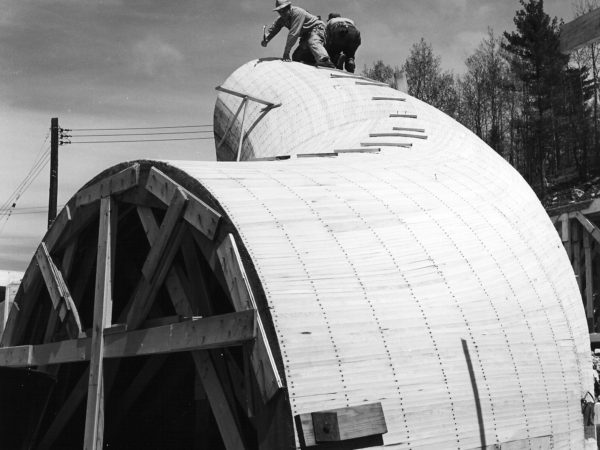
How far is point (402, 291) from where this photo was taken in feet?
21.9

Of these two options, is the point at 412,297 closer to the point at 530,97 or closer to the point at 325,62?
the point at 325,62

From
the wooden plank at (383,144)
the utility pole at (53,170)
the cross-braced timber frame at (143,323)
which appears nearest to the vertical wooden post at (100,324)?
the cross-braced timber frame at (143,323)

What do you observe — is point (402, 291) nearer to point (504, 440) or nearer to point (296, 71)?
point (504, 440)

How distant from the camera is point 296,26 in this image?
16.2 metres

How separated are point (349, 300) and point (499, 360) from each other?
1791 mm

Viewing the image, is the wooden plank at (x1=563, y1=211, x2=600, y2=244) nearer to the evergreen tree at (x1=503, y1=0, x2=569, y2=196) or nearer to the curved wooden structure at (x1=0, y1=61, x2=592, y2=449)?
the curved wooden structure at (x1=0, y1=61, x2=592, y2=449)

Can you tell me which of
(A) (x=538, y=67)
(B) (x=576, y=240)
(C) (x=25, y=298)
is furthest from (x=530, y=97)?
(C) (x=25, y=298)

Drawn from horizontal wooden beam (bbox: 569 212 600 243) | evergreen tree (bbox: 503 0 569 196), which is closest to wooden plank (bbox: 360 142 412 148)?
horizontal wooden beam (bbox: 569 212 600 243)

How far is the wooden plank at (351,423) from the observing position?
5.64 meters

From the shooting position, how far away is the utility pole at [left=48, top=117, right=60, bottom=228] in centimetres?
2758

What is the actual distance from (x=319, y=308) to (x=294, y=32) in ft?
36.7

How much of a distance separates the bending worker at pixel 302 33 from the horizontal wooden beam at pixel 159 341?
877 cm

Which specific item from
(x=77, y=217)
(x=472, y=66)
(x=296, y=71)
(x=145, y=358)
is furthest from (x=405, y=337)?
(x=472, y=66)

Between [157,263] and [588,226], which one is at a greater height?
[588,226]
